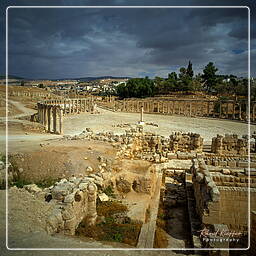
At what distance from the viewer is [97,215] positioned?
28.0 feet

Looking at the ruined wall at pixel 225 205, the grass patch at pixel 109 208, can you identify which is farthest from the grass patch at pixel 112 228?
the ruined wall at pixel 225 205

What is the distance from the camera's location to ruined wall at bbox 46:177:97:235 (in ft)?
21.9

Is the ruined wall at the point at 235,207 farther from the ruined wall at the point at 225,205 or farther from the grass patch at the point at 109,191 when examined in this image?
the grass patch at the point at 109,191

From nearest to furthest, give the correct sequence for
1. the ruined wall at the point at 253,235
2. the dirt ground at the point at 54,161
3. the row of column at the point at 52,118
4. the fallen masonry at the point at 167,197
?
the ruined wall at the point at 253,235
the fallen masonry at the point at 167,197
the dirt ground at the point at 54,161
the row of column at the point at 52,118

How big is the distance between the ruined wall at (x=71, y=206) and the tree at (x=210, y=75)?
64156 mm

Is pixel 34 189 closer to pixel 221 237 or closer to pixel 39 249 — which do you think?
pixel 39 249

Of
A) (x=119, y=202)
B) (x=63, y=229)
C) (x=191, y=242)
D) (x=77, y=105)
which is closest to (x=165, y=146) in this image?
(x=119, y=202)

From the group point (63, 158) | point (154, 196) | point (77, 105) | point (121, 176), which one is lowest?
point (154, 196)

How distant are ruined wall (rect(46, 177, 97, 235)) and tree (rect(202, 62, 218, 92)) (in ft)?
210

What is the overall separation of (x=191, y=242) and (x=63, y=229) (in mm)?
4044

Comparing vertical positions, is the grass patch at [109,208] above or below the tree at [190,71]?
below

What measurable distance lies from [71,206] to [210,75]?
66.2 meters

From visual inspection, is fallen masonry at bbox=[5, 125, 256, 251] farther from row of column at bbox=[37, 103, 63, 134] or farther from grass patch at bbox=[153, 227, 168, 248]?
row of column at bbox=[37, 103, 63, 134]

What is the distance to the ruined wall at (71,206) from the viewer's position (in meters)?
6.68
